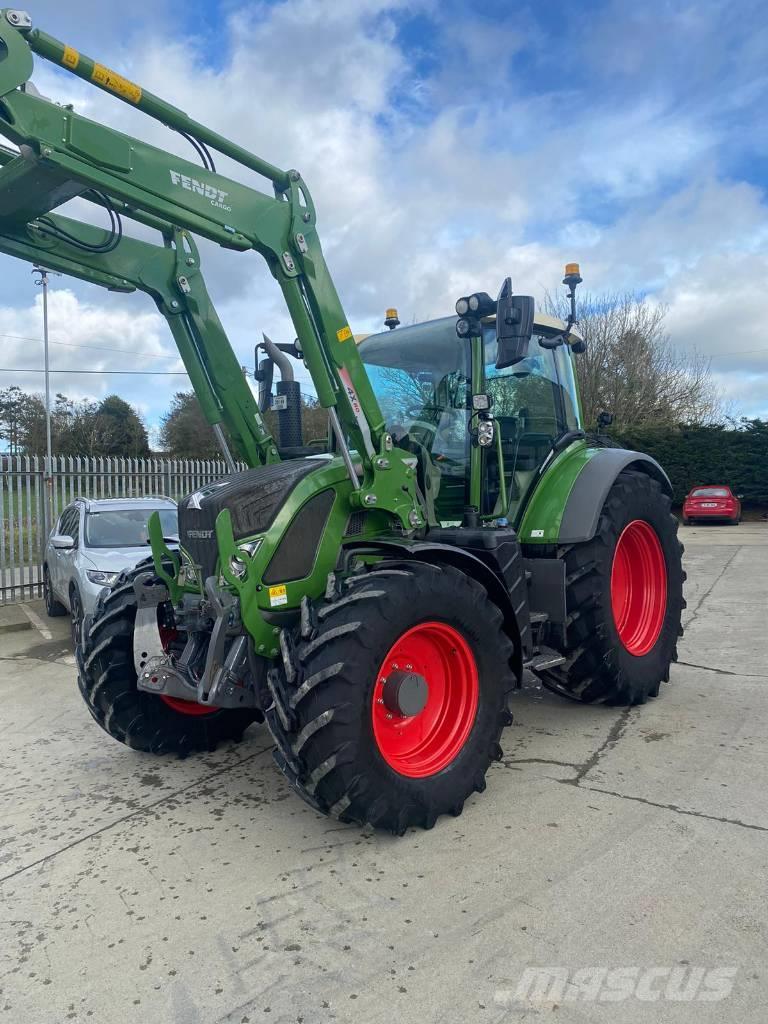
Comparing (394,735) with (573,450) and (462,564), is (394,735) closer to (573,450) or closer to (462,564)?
(462,564)

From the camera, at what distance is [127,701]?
13.4 feet

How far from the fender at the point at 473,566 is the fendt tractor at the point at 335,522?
2 cm

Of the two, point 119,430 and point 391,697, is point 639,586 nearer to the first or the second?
point 391,697

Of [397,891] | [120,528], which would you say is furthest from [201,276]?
[120,528]

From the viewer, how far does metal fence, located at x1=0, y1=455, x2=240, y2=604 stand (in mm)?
10320

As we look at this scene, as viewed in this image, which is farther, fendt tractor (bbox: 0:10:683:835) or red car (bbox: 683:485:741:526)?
red car (bbox: 683:485:741:526)

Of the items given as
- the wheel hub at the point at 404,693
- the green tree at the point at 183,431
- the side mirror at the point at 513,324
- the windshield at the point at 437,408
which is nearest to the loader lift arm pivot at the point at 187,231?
the windshield at the point at 437,408

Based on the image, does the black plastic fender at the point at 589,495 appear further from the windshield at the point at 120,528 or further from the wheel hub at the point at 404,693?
the windshield at the point at 120,528

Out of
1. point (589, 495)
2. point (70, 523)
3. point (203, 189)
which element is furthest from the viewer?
point (70, 523)

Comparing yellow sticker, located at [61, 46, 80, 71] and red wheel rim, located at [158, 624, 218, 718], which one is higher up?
yellow sticker, located at [61, 46, 80, 71]

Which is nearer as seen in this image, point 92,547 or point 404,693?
point 404,693

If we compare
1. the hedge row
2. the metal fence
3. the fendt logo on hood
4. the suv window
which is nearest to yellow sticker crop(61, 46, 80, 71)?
the fendt logo on hood

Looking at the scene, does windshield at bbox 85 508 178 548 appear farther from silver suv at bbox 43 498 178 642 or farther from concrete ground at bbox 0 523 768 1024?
concrete ground at bbox 0 523 768 1024

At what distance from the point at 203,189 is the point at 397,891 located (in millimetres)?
3067
